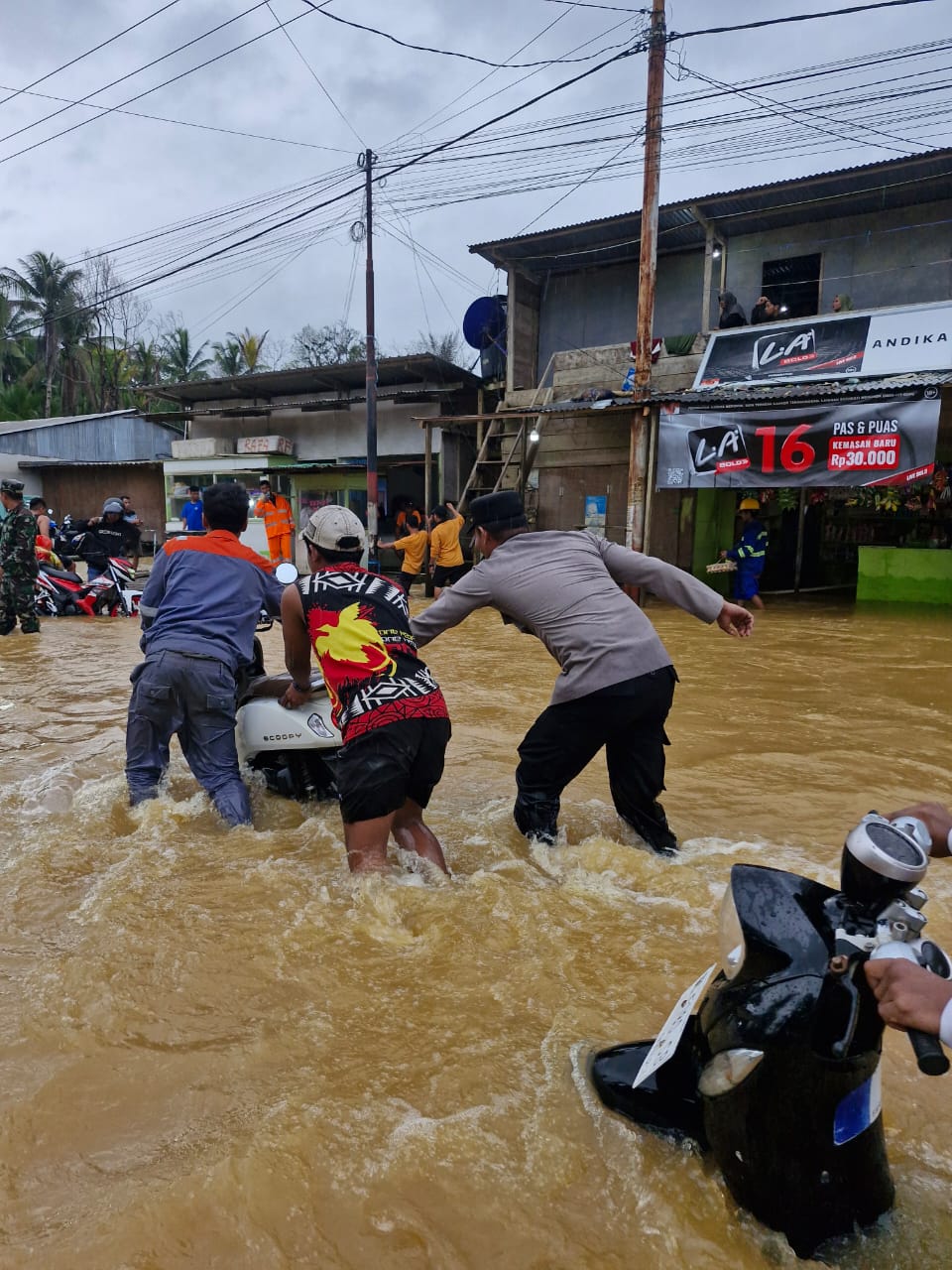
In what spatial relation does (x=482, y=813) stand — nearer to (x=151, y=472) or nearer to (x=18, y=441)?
(x=151, y=472)

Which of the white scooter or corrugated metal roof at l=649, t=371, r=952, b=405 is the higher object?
corrugated metal roof at l=649, t=371, r=952, b=405

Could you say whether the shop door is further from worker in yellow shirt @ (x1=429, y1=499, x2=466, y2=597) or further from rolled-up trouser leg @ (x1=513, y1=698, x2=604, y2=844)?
rolled-up trouser leg @ (x1=513, y1=698, x2=604, y2=844)

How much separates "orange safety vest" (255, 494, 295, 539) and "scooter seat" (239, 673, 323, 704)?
10584 mm

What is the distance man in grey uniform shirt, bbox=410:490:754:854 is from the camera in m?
3.28

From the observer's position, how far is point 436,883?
316cm

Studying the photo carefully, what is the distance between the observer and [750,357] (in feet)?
43.9

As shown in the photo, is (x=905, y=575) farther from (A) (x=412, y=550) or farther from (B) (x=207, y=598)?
(B) (x=207, y=598)

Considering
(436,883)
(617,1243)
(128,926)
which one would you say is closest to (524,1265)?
(617,1243)

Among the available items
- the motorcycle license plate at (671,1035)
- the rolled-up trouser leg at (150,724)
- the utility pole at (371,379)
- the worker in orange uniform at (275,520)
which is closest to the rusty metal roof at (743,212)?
the utility pole at (371,379)

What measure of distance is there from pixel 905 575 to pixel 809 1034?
13590 mm

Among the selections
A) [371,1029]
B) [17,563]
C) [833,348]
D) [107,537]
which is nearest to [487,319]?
[833,348]

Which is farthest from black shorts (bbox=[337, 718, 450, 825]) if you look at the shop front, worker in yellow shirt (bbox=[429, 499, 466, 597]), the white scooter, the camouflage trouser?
worker in yellow shirt (bbox=[429, 499, 466, 597])

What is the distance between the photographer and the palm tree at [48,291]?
33459mm

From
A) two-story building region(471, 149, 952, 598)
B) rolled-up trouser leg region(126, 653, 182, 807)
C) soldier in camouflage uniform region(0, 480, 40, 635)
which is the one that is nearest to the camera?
rolled-up trouser leg region(126, 653, 182, 807)
